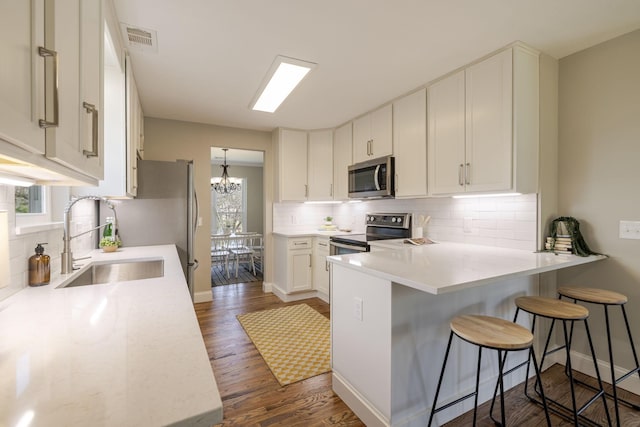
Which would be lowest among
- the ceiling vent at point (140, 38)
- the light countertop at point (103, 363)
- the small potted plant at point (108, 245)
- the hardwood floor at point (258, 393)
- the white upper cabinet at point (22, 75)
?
the hardwood floor at point (258, 393)

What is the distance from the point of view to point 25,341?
0.77 m

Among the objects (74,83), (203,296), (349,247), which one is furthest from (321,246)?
(74,83)

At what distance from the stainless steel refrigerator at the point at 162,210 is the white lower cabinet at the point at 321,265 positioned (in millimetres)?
1582

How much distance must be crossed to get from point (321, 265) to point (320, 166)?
1425 mm

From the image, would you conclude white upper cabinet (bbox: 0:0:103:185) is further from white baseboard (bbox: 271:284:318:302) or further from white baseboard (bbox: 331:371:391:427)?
white baseboard (bbox: 271:284:318:302)

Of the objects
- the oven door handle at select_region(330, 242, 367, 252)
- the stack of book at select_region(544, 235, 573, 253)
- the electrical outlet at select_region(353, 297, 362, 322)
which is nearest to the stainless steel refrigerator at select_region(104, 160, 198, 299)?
the oven door handle at select_region(330, 242, 367, 252)

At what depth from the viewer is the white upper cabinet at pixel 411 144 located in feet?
9.08

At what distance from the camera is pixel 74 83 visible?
2.90ft

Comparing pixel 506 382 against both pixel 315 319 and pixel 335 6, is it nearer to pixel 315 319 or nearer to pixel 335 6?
pixel 315 319

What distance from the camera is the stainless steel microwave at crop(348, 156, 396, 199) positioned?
10.3 ft

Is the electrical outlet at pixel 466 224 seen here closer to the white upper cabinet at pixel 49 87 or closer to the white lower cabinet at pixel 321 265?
the white lower cabinet at pixel 321 265

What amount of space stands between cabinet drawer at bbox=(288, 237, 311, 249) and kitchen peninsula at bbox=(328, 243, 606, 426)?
6.34 ft

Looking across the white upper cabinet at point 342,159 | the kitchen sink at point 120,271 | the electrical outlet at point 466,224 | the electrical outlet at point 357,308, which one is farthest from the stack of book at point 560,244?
the kitchen sink at point 120,271

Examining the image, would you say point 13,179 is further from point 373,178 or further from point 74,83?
point 373,178
